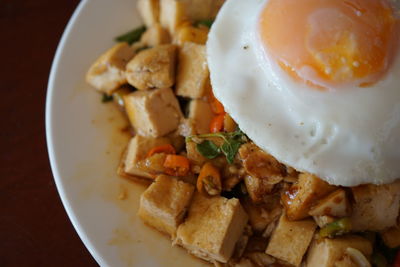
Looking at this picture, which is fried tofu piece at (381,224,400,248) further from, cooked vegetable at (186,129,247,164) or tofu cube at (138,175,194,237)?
tofu cube at (138,175,194,237)

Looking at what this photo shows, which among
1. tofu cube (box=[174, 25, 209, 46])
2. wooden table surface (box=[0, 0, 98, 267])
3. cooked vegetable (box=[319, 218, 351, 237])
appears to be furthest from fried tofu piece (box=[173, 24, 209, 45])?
cooked vegetable (box=[319, 218, 351, 237])

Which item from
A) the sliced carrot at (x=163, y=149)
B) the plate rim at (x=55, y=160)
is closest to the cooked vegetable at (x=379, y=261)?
the sliced carrot at (x=163, y=149)

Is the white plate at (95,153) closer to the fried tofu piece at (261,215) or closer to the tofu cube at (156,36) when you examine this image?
the tofu cube at (156,36)

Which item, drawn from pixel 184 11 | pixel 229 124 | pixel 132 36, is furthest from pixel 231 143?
pixel 132 36

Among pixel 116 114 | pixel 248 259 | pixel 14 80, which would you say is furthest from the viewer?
pixel 14 80

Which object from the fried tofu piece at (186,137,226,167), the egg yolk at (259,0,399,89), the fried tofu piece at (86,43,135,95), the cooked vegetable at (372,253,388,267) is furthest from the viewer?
the fried tofu piece at (86,43,135,95)

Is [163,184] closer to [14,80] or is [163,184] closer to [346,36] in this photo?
[346,36]

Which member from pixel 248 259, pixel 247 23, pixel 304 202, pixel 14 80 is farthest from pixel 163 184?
pixel 14 80
